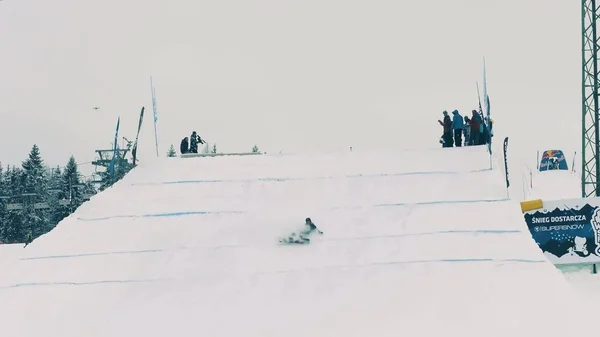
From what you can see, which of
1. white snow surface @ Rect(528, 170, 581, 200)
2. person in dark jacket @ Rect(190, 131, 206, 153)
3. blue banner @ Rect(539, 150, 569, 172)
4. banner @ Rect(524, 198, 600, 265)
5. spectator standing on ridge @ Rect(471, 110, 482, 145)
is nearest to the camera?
spectator standing on ridge @ Rect(471, 110, 482, 145)

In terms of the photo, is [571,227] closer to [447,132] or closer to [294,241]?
[447,132]

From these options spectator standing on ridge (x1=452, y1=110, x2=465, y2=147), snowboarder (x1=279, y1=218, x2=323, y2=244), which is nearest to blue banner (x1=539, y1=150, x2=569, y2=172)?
spectator standing on ridge (x1=452, y1=110, x2=465, y2=147)

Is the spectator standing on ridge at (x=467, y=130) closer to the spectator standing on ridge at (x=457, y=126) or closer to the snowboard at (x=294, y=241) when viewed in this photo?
the spectator standing on ridge at (x=457, y=126)

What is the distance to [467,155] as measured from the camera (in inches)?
542

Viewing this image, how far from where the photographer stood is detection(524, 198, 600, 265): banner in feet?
55.4

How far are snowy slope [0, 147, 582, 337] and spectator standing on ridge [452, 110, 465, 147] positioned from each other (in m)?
1.95

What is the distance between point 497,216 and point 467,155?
3.16 m

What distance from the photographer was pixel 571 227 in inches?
669

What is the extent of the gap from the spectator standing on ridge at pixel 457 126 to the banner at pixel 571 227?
3165mm

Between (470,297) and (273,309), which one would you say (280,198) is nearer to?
(273,309)

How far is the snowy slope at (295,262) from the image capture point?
8.36 meters

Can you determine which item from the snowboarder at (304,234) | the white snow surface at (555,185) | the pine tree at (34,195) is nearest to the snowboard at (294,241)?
the snowboarder at (304,234)

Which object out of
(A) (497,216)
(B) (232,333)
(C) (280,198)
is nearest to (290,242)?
(C) (280,198)

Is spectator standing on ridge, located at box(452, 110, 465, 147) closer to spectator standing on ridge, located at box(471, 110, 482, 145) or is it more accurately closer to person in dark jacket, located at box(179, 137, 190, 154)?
spectator standing on ridge, located at box(471, 110, 482, 145)
